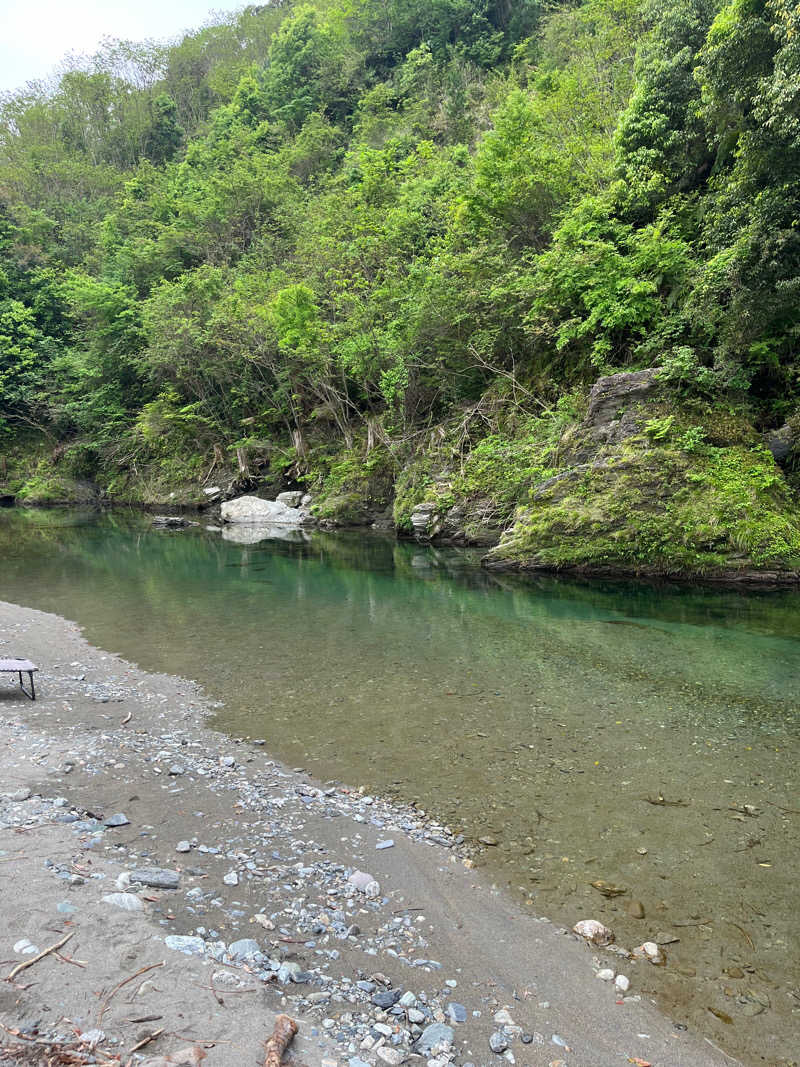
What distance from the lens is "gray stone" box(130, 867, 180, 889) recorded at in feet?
13.4

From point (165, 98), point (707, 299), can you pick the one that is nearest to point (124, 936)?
point (707, 299)

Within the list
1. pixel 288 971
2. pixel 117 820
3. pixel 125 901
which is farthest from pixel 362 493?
pixel 288 971

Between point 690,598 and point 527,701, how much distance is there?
694 centimetres

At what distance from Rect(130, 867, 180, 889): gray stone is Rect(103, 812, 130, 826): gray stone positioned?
2.64 feet

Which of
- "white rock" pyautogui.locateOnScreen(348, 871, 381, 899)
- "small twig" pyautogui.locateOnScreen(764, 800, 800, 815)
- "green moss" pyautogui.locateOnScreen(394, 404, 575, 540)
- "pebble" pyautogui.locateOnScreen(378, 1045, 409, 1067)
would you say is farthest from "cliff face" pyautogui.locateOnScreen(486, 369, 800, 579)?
"pebble" pyautogui.locateOnScreen(378, 1045, 409, 1067)

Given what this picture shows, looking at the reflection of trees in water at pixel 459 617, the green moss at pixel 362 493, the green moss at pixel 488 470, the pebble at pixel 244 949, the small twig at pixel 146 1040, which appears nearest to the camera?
the small twig at pixel 146 1040

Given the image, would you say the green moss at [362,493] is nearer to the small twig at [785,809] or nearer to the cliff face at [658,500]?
the cliff face at [658,500]

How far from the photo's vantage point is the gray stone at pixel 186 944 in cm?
336

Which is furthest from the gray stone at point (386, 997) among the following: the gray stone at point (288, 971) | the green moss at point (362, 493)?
the green moss at point (362, 493)

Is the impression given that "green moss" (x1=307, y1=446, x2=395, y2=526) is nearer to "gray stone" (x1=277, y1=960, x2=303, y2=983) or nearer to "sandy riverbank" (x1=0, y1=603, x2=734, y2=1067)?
"sandy riverbank" (x1=0, y1=603, x2=734, y2=1067)

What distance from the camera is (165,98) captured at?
61594 millimetres

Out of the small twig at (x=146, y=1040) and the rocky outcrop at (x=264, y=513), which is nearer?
the small twig at (x=146, y=1040)

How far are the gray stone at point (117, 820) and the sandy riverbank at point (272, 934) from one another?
0.19 feet

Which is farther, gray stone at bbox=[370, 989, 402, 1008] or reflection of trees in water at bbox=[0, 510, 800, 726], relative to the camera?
reflection of trees in water at bbox=[0, 510, 800, 726]
